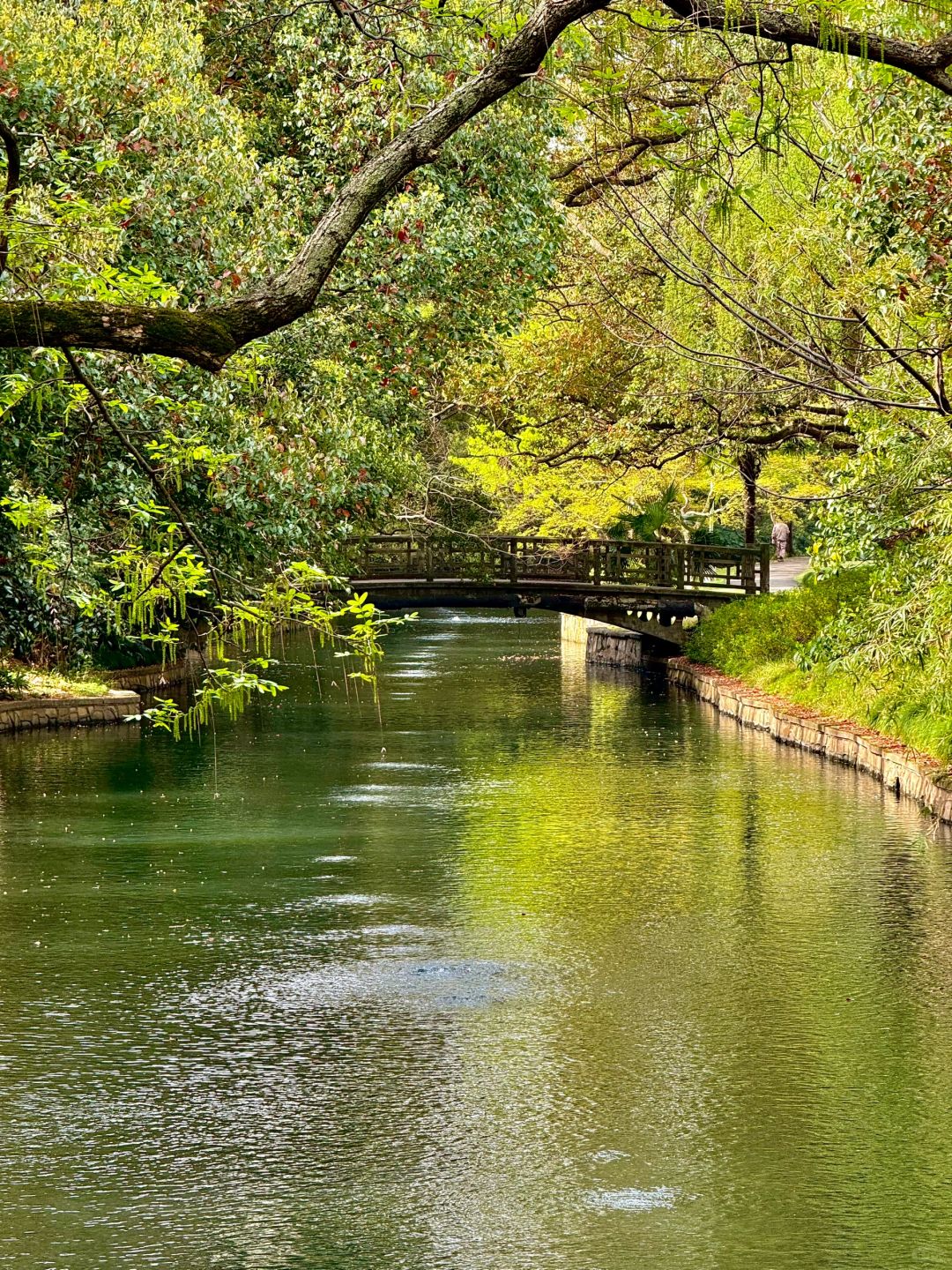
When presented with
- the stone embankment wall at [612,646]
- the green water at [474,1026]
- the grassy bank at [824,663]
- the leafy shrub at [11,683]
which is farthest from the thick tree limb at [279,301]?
the stone embankment wall at [612,646]

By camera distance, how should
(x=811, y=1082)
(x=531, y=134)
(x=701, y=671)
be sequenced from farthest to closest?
(x=701, y=671) < (x=531, y=134) < (x=811, y=1082)

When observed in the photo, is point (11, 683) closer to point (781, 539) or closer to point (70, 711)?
point (70, 711)

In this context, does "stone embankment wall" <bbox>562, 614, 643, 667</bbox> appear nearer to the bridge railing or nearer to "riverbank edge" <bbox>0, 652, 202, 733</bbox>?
the bridge railing

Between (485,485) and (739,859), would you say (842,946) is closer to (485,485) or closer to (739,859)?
(739,859)

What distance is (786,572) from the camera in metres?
61.1

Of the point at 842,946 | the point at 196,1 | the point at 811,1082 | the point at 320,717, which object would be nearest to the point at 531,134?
the point at 196,1

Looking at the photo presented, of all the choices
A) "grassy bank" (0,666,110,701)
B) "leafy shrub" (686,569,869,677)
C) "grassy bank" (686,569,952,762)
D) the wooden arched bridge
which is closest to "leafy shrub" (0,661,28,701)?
"grassy bank" (0,666,110,701)

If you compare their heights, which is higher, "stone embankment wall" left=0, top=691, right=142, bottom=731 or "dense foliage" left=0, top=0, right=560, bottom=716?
"dense foliage" left=0, top=0, right=560, bottom=716

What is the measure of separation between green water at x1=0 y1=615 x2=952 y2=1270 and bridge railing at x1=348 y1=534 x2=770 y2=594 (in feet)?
50.6

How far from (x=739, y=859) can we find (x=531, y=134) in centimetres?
1251

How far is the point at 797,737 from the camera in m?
27.8

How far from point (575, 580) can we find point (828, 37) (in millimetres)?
34126

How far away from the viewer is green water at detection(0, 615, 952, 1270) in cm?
862

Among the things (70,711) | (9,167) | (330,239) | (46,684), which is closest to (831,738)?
(70,711)
